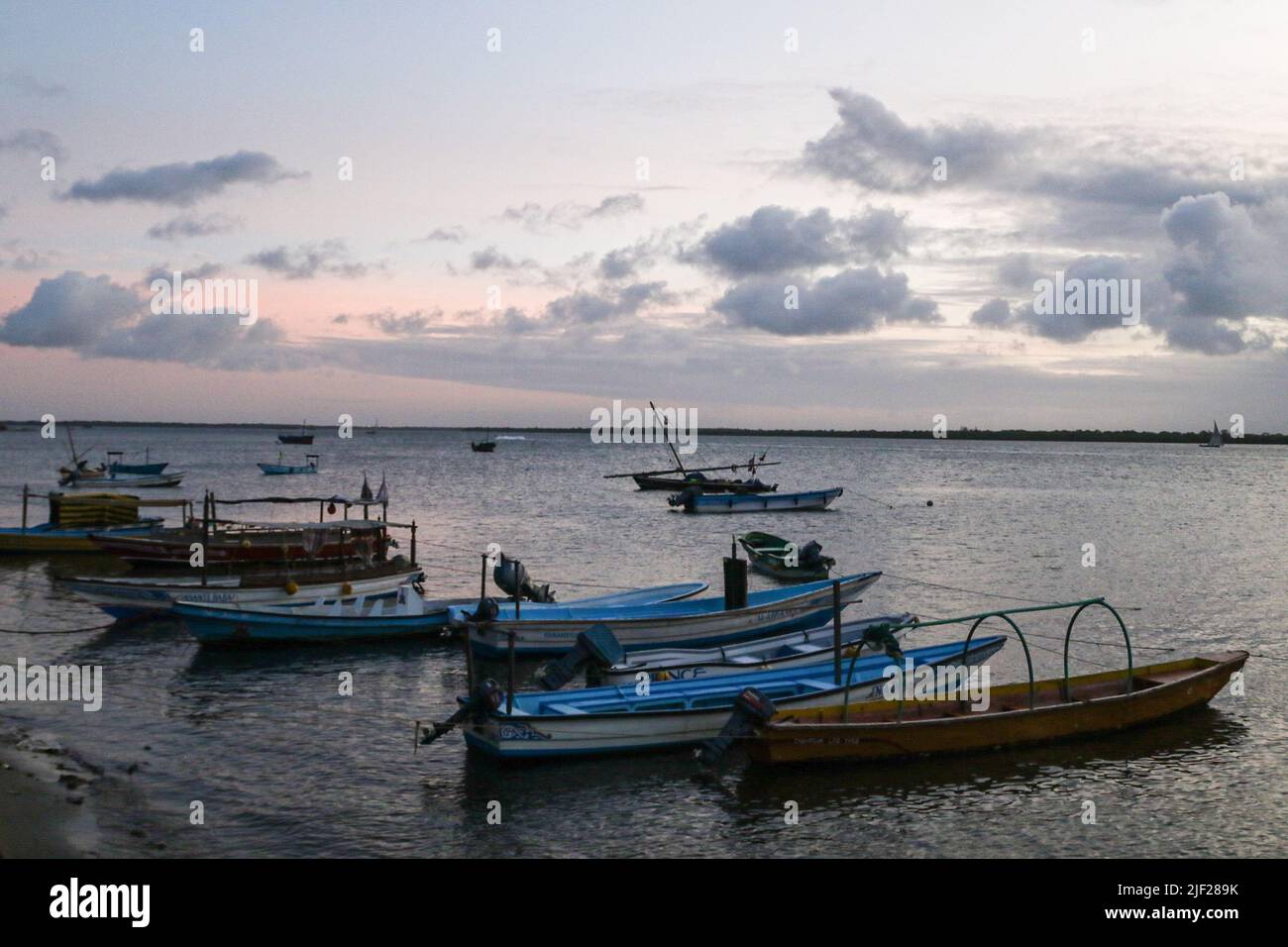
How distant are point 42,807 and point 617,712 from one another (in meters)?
7.79

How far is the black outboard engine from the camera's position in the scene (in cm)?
2378

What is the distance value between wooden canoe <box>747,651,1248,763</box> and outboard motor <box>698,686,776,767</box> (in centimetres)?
19

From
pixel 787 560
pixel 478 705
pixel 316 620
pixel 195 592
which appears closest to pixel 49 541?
pixel 195 592

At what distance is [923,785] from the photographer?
1532 cm

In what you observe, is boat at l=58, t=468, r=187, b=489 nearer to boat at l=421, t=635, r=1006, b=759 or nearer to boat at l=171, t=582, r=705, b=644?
boat at l=171, t=582, r=705, b=644

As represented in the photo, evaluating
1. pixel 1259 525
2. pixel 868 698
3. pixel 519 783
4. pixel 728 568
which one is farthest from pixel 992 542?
pixel 519 783

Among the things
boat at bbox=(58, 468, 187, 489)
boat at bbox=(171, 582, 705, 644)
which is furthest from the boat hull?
boat at bbox=(58, 468, 187, 489)

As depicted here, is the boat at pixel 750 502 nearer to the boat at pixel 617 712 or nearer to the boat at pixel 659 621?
the boat at pixel 659 621

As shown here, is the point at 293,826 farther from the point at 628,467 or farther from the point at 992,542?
the point at 628,467

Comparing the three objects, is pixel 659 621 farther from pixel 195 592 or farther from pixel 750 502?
pixel 750 502

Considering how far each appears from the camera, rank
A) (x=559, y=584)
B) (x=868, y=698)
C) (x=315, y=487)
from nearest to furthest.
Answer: (x=868, y=698), (x=559, y=584), (x=315, y=487)

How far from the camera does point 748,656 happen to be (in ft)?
66.3
